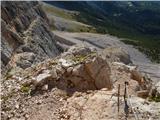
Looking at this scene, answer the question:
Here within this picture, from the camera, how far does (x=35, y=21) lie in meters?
55.9

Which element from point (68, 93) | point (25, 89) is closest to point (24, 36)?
point (25, 89)

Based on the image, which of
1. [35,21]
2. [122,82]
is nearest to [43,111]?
[122,82]

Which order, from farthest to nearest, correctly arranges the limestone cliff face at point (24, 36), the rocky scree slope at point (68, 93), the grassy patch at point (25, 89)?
the limestone cliff face at point (24, 36), the grassy patch at point (25, 89), the rocky scree slope at point (68, 93)

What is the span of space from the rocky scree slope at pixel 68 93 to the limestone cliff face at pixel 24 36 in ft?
54.3

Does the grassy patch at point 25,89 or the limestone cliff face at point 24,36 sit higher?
the grassy patch at point 25,89

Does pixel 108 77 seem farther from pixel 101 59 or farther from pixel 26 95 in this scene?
pixel 26 95

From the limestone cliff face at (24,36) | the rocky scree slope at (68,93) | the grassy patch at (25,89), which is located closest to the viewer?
the rocky scree slope at (68,93)

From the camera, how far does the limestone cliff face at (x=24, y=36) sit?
4012cm

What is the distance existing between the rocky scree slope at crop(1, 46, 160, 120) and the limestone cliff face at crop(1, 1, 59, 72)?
1655 cm

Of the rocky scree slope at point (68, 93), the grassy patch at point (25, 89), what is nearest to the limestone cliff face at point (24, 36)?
the rocky scree slope at point (68, 93)

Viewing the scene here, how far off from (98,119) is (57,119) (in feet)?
5.64

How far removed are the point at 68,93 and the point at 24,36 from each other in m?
29.9

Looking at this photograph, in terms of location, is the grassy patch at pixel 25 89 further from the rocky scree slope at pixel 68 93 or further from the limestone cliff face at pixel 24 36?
the limestone cliff face at pixel 24 36

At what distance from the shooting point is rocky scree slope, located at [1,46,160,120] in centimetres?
1767
